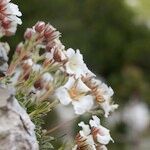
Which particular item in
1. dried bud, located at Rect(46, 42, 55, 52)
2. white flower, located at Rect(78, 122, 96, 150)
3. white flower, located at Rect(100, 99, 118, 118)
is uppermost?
dried bud, located at Rect(46, 42, 55, 52)

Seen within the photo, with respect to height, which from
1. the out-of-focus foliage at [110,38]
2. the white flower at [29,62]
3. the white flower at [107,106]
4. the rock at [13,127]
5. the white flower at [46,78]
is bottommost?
the rock at [13,127]

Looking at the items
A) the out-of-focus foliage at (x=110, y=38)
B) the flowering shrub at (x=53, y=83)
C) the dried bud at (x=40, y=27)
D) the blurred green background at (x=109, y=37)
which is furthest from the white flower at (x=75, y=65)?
the out-of-focus foliage at (x=110, y=38)

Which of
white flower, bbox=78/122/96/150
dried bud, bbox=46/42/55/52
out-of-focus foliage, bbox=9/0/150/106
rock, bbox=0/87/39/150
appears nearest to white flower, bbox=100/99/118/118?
white flower, bbox=78/122/96/150

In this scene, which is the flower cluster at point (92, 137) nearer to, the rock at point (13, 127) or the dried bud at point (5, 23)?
the rock at point (13, 127)

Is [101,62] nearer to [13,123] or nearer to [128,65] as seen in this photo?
[128,65]

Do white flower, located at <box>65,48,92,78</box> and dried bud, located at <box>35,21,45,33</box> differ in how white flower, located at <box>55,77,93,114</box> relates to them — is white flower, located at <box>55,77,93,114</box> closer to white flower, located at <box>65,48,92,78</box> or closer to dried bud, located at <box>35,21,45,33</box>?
white flower, located at <box>65,48,92,78</box>

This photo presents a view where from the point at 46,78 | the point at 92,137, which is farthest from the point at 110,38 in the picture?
the point at 92,137

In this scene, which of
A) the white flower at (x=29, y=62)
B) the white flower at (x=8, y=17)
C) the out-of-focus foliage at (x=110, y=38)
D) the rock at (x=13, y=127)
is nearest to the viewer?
the rock at (x=13, y=127)
